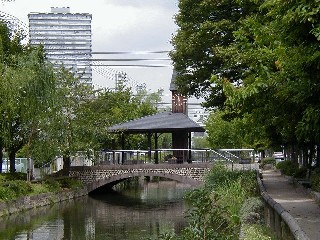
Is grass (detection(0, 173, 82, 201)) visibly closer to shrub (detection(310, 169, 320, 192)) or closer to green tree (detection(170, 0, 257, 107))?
green tree (detection(170, 0, 257, 107))

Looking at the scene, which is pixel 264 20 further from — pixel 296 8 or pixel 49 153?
pixel 49 153

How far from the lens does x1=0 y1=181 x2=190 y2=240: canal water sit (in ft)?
67.0

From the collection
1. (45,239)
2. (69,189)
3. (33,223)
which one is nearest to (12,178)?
(69,189)

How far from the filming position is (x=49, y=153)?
1236 inches

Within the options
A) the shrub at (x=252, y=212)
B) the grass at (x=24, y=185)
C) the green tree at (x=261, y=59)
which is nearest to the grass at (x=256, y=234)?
the shrub at (x=252, y=212)

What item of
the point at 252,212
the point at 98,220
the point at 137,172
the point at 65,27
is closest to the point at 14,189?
the point at 98,220

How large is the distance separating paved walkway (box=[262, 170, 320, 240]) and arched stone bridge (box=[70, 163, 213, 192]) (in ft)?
32.8

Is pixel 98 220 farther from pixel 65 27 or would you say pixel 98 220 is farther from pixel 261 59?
pixel 65 27

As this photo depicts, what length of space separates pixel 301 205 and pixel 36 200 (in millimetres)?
15704

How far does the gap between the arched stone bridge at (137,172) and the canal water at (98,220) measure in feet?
6.52

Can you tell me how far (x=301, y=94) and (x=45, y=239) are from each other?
38.7 ft

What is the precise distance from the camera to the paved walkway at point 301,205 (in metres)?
12.5

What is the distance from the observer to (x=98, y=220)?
24.8m

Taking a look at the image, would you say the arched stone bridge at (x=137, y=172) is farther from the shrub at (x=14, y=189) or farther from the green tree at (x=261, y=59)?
the green tree at (x=261, y=59)
